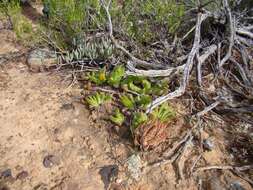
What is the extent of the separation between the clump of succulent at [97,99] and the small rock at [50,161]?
0.66 meters

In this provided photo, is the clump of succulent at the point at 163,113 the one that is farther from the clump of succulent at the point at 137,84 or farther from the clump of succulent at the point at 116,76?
the clump of succulent at the point at 116,76

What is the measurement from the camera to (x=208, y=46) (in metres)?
A: 3.54

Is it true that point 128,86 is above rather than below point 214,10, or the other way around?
below

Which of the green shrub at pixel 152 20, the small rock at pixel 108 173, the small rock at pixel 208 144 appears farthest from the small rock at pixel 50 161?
the green shrub at pixel 152 20

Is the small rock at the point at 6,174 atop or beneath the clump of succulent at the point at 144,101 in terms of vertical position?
beneath

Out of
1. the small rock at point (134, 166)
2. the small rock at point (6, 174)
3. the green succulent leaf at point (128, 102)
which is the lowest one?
the small rock at point (6, 174)

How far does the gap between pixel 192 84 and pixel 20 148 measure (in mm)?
1821

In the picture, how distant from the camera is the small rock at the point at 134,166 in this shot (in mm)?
2361

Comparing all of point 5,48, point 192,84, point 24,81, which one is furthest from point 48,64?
point 192,84

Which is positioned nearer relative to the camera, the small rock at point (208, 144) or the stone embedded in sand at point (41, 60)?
the small rock at point (208, 144)

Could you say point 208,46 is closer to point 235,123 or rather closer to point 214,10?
point 214,10

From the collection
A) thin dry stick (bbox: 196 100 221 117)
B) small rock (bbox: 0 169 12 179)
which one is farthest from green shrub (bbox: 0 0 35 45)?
thin dry stick (bbox: 196 100 221 117)

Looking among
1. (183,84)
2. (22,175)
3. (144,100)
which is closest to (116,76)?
(144,100)

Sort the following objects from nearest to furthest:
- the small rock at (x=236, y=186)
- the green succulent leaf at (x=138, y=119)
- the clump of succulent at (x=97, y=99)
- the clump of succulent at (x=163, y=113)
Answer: the small rock at (x=236, y=186) < the green succulent leaf at (x=138, y=119) < the clump of succulent at (x=163, y=113) < the clump of succulent at (x=97, y=99)
